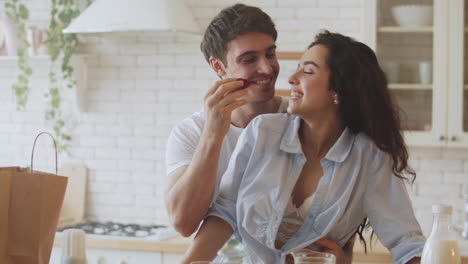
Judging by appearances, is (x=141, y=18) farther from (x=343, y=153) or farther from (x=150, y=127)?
(x=343, y=153)

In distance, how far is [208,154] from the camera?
89.6 inches

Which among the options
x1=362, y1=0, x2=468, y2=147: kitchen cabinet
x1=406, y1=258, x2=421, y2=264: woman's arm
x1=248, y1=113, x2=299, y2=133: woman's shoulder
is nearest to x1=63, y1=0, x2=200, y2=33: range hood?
x1=362, y1=0, x2=468, y2=147: kitchen cabinet

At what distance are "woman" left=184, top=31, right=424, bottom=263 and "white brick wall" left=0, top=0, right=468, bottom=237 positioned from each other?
1.99 meters

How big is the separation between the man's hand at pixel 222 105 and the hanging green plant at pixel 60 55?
232cm

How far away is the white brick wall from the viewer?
432 centimetres

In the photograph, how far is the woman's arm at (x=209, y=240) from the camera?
7.38ft

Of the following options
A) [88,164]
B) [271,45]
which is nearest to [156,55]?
[88,164]

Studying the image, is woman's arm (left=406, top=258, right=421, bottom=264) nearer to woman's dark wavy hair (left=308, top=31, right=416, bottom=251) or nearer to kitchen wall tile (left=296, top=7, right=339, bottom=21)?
woman's dark wavy hair (left=308, top=31, right=416, bottom=251)

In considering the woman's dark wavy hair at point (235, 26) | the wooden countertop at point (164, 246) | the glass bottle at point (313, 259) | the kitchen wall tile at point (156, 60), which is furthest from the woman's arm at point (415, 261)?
the kitchen wall tile at point (156, 60)

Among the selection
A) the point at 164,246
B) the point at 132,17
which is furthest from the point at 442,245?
the point at 132,17

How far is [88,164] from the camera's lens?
181 inches

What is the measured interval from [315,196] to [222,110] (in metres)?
0.39

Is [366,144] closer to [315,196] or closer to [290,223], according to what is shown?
[315,196]

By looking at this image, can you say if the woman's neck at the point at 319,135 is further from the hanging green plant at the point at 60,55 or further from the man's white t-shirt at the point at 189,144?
the hanging green plant at the point at 60,55
